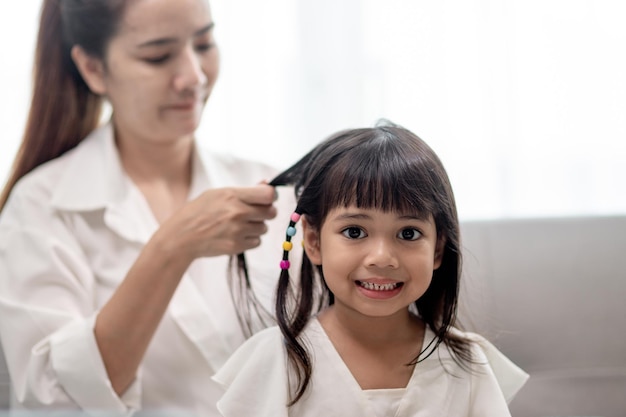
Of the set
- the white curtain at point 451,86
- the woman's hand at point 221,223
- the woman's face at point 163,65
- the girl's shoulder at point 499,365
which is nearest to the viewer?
the girl's shoulder at point 499,365

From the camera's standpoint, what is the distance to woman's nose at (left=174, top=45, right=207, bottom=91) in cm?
103

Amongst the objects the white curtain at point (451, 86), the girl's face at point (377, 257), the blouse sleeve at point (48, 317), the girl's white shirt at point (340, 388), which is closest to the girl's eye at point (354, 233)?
the girl's face at point (377, 257)

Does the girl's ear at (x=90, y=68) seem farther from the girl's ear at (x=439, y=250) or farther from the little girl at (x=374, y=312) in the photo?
the girl's ear at (x=439, y=250)

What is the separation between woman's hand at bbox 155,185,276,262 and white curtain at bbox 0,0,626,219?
753 mm

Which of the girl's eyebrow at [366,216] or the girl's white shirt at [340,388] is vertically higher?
the girl's eyebrow at [366,216]

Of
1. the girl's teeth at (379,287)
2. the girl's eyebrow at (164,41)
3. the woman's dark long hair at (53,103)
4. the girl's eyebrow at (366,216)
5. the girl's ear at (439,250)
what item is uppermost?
the girl's eyebrow at (164,41)

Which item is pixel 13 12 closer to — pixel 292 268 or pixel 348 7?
pixel 348 7

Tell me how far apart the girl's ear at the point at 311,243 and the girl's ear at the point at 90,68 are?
51 cm

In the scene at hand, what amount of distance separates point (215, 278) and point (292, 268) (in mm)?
272

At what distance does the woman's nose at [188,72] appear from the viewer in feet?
3.38

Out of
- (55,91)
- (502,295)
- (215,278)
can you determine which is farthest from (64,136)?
Answer: (502,295)

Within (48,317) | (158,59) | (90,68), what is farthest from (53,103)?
(48,317)

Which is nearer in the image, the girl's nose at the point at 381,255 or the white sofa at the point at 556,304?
the girl's nose at the point at 381,255

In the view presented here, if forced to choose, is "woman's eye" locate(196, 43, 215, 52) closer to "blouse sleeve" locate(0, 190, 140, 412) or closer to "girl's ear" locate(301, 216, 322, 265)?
"blouse sleeve" locate(0, 190, 140, 412)
